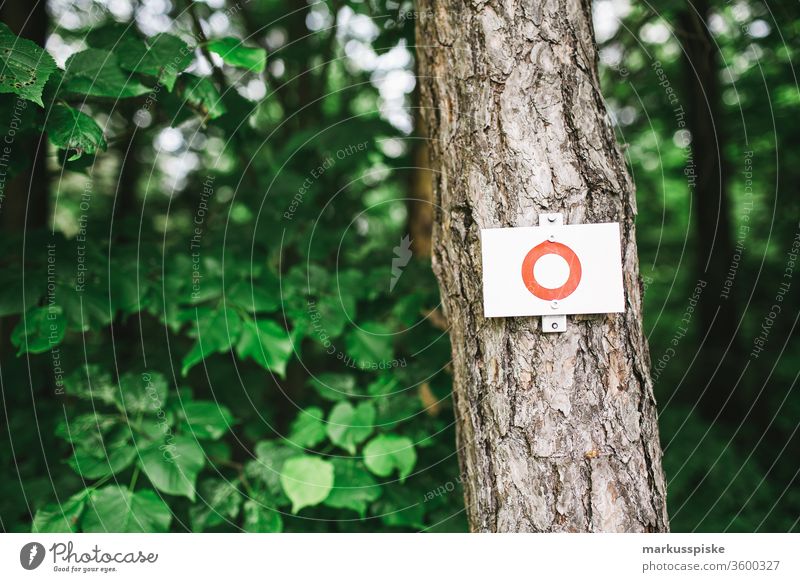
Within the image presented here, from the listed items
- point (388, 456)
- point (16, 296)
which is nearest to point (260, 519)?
point (388, 456)

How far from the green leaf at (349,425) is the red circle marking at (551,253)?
2.34ft

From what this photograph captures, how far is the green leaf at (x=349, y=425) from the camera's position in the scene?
143 centimetres

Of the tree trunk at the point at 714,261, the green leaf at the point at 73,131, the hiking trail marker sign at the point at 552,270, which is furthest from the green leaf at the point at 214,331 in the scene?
the tree trunk at the point at 714,261

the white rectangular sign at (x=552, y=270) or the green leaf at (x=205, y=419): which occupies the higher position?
the white rectangular sign at (x=552, y=270)

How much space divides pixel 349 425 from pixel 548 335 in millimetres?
707

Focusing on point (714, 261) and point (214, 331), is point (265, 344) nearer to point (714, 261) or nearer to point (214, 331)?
point (214, 331)

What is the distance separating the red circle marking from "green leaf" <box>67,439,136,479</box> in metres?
1.11

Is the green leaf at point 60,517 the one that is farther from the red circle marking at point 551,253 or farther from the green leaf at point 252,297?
the red circle marking at point 551,253

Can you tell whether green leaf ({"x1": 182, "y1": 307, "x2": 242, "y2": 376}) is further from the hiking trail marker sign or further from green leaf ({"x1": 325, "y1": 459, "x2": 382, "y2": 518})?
the hiking trail marker sign

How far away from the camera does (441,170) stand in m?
1.07

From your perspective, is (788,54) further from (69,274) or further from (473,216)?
(69,274)

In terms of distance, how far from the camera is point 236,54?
1.23 m
